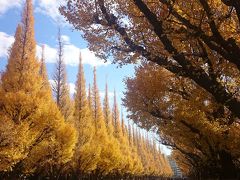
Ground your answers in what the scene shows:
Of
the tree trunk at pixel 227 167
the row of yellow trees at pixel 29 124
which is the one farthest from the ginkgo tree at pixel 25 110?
the tree trunk at pixel 227 167

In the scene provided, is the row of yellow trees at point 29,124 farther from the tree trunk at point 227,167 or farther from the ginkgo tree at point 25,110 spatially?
the tree trunk at point 227,167

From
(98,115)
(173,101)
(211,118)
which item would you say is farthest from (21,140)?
(98,115)

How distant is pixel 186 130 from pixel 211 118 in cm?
309

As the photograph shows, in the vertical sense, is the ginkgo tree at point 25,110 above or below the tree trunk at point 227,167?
above

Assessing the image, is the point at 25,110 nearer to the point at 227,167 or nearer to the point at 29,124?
the point at 29,124

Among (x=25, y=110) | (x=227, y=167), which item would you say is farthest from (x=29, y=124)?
(x=227, y=167)

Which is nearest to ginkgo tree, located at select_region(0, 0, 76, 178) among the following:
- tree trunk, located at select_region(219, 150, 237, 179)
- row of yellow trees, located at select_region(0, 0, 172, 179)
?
row of yellow trees, located at select_region(0, 0, 172, 179)

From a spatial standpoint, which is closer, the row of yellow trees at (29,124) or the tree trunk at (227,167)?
the tree trunk at (227,167)

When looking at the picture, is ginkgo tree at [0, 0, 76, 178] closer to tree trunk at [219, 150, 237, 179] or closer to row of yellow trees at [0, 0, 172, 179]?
row of yellow trees at [0, 0, 172, 179]

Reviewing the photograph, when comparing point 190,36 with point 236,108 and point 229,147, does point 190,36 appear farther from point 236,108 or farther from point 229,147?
point 229,147

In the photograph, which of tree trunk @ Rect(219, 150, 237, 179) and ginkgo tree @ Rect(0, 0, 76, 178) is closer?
tree trunk @ Rect(219, 150, 237, 179)

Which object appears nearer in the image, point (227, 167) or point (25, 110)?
point (227, 167)

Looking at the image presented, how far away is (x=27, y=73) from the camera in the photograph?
22203 mm

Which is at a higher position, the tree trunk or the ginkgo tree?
the ginkgo tree
